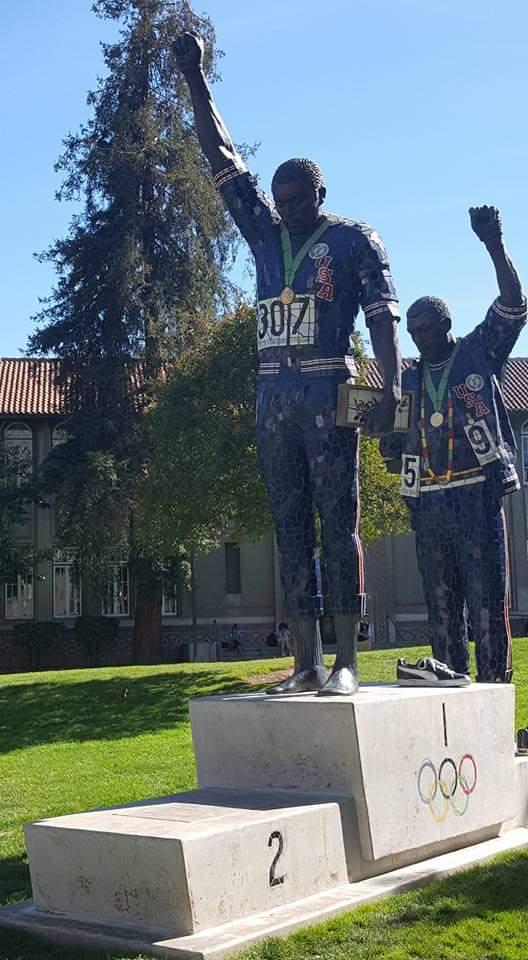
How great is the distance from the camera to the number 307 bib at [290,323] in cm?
679

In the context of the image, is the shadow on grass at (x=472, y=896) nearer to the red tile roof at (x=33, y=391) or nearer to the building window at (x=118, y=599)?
the red tile roof at (x=33, y=391)

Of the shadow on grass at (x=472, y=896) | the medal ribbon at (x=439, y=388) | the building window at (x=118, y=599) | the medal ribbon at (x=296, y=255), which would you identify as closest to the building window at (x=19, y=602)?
the building window at (x=118, y=599)

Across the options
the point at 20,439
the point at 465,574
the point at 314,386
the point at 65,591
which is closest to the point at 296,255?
the point at 314,386

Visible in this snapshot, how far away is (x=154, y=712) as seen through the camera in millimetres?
17375

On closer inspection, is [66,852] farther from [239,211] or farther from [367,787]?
[239,211]

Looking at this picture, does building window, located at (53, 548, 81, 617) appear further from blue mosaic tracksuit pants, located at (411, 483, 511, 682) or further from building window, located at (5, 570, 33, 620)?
blue mosaic tracksuit pants, located at (411, 483, 511, 682)

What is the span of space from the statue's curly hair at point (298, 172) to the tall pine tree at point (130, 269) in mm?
21115

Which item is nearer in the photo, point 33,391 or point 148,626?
point 148,626

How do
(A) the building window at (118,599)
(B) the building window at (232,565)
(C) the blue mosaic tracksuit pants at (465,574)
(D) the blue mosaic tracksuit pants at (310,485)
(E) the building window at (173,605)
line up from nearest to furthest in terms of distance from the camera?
(D) the blue mosaic tracksuit pants at (310,485)
(C) the blue mosaic tracksuit pants at (465,574)
(A) the building window at (118,599)
(E) the building window at (173,605)
(B) the building window at (232,565)

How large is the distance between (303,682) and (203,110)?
3.60 meters

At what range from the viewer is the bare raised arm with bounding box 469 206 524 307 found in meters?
7.76

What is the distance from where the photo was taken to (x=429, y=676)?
7.02 metres

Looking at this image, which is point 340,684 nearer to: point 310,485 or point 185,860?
point 310,485

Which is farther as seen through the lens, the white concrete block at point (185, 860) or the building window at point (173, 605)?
the building window at point (173, 605)
